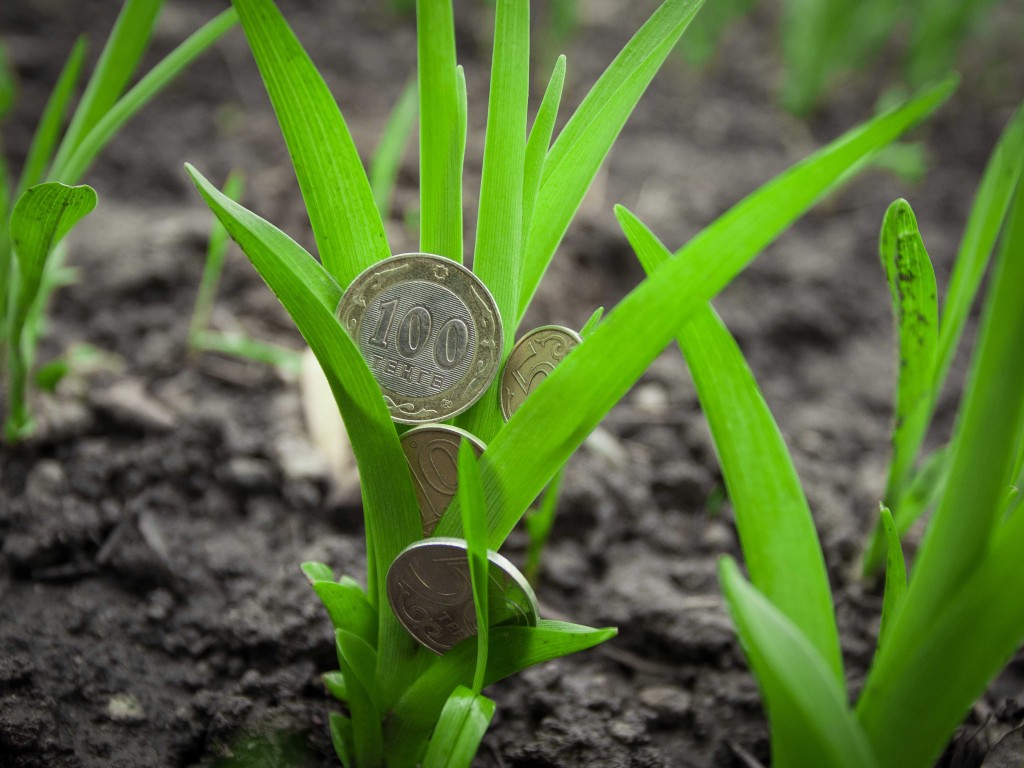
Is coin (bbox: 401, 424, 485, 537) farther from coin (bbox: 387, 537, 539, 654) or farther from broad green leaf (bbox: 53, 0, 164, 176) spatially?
broad green leaf (bbox: 53, 0, 164, 176)

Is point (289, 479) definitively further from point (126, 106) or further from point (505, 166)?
point (505, 166)

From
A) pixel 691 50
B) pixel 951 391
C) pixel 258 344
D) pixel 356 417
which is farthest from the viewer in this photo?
pixel 691 50

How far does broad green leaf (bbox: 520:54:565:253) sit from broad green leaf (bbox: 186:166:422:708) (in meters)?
0.19

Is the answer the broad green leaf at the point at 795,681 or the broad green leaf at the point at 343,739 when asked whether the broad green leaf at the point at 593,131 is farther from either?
the broad green leaf at the point at 343,739

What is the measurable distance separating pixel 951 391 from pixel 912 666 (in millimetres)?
1208

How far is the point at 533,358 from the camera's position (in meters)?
0.68

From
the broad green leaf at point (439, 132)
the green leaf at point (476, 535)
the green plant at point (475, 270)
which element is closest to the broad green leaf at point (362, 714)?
the green plant at point (475, 270)

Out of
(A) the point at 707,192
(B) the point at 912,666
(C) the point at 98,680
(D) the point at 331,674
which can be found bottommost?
(C) the point at 98,680

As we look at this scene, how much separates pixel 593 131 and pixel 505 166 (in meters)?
0.09

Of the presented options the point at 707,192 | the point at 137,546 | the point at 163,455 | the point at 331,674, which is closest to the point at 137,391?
the point at 163,455

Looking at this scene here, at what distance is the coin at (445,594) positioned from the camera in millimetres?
617

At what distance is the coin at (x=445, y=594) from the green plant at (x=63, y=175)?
1.68 ft

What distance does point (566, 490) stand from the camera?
1.18 metres

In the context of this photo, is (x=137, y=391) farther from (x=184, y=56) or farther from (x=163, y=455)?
(x=184, y=56)
